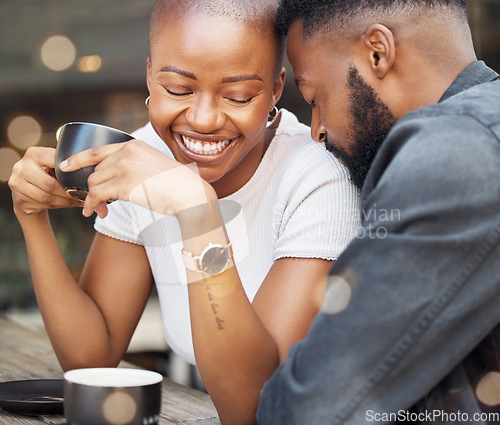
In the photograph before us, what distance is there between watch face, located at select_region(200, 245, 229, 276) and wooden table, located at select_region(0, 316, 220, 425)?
30 cm

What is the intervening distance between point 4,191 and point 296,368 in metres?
6.38

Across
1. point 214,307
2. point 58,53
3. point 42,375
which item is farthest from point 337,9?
point 58,53

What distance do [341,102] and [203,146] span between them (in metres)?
0.34

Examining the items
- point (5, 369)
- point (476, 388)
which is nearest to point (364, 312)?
point (476, 388)

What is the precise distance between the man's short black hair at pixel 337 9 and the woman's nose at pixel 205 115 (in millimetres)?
235

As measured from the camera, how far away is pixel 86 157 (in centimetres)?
117

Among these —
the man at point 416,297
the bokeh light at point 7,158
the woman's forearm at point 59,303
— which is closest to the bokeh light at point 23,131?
the bokeh light at point 7,158

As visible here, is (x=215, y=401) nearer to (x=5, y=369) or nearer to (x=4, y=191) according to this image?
(x=5, y=369)

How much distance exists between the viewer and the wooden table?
1.15 metres

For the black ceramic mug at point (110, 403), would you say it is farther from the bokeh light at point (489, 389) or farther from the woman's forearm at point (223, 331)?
the bokeh light at point (489, 389)

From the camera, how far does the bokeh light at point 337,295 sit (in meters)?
0.81

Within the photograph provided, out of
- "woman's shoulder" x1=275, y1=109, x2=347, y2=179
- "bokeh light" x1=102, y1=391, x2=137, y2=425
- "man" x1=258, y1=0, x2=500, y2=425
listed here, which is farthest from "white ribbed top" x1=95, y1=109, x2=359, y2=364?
"bokeh light" x1=102, y1=391, x2=137, y2=425

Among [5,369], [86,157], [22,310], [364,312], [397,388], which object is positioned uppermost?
[86,157]

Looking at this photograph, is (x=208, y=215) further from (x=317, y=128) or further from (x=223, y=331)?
(x=317, y=128)
